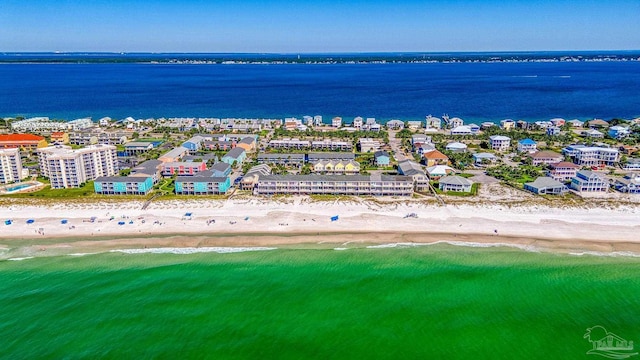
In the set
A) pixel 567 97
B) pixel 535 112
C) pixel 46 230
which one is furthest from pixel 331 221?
pixel 567 97

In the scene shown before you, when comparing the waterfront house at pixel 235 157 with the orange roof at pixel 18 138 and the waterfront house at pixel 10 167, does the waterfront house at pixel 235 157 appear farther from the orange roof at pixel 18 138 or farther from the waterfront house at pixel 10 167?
the orange roof at pixel 18 138

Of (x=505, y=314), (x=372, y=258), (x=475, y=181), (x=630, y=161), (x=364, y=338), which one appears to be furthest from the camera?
(x=630, y=161)

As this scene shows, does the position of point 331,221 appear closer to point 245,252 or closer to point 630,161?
point 245,252

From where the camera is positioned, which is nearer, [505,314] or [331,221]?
[505,314]

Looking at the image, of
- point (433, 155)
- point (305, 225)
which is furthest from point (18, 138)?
point (433, 155)

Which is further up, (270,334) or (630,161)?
(630,161)

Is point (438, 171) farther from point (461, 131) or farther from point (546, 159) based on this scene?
point (461, 131)

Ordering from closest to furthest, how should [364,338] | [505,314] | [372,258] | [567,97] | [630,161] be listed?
[364,338] → [505,314] → [372,258] → [630,161] → [567,97]
